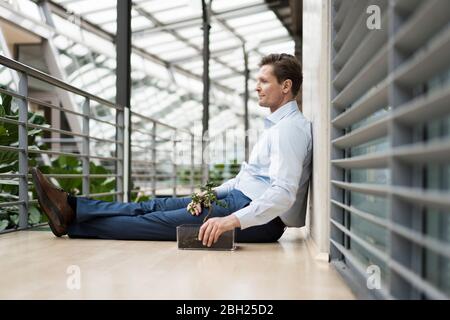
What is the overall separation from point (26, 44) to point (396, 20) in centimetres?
699

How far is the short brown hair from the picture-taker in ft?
7.39

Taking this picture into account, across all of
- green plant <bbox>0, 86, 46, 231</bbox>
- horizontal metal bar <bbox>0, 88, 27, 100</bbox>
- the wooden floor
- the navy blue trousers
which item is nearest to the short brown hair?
the navy blue trousers

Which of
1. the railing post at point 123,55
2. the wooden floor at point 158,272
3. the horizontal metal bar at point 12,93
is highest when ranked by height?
the railing post at point 123,55

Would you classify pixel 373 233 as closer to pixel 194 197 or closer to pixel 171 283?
pixel 171 283

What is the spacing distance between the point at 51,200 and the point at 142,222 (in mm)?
366

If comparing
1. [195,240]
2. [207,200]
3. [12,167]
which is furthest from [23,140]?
[195,240]

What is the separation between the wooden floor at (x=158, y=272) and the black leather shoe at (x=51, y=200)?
10 cm

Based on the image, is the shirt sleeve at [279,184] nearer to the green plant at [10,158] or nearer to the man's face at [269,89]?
the man's face at [269,89]

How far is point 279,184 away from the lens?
1.88 meters

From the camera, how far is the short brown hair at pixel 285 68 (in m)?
2.25

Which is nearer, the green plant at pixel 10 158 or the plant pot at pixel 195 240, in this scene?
the plant pot at pixel 195 240

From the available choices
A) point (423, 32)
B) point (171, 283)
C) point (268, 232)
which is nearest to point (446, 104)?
point (423, 32)

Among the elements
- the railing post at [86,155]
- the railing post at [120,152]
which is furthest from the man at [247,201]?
the railing post at [120,152]

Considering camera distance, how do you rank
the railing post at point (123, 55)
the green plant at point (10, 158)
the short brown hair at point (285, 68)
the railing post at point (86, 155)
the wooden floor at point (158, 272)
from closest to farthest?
the wooden floor at point (158, 272)
the short brown hair at point (285, 68)
the green plant at point (10, 158)
the railing post at point (86, 155)
the railing post at point (123, 55)
